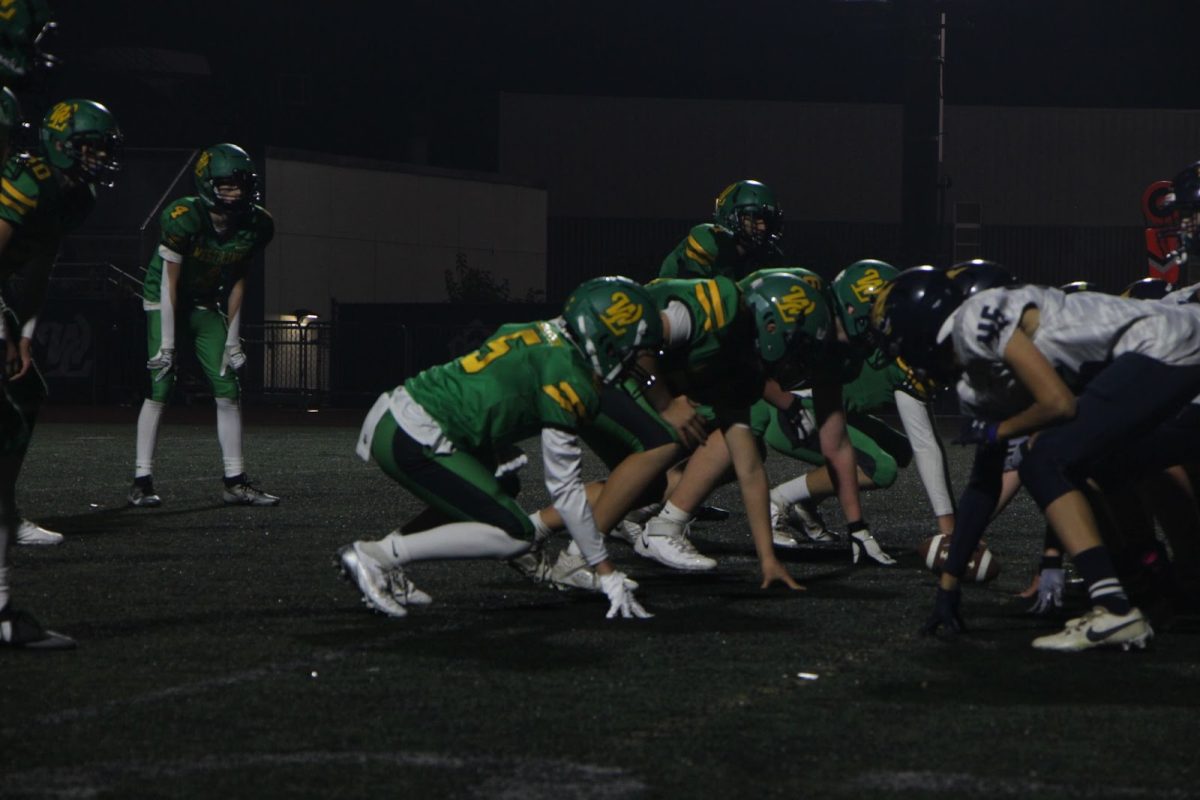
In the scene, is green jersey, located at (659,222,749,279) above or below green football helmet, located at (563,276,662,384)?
above

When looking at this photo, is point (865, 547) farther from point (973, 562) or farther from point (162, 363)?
point (162, 363)

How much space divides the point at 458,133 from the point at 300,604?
33296 mm

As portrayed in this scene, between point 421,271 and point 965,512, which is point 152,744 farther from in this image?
point 421,271

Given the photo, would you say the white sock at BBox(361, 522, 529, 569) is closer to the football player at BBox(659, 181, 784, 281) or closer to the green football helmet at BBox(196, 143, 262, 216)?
the football player at BBox(659, 181, 784, 281)

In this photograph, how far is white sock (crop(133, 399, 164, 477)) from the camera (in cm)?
991

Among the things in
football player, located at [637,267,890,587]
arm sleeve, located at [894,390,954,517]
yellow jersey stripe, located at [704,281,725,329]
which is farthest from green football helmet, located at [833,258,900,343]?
yellow jersey stripe, located at [704,281,725,329]

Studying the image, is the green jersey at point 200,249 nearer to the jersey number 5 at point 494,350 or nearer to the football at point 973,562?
the jersey number 5 at point 494,350

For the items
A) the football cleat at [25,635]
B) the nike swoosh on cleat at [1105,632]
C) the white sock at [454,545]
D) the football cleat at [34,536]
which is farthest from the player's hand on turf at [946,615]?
the football cleat at [34,536]

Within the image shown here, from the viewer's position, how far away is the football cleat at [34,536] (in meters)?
7.83

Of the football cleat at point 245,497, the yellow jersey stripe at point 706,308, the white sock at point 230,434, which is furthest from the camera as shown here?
the white sock at point 230,434

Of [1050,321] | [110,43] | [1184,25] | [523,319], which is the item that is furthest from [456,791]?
[1184,25]

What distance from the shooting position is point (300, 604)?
6.07m

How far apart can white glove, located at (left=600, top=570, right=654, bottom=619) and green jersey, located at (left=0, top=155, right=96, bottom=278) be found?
235cm

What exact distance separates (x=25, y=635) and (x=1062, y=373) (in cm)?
322
